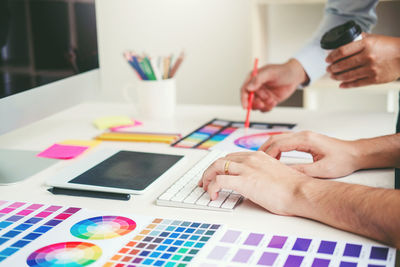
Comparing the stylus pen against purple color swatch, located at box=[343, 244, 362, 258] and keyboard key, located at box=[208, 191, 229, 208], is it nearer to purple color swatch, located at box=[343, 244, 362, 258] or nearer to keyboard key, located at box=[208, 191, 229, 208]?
keyboard key, located at box=[208, 191, 229, 208]

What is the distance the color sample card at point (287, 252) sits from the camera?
2.41 feet

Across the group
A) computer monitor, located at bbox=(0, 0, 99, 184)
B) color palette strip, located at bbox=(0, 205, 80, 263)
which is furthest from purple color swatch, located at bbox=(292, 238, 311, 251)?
computer monitor, located at bbox=(0, 0, 99, 184)

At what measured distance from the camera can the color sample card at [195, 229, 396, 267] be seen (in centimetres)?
74

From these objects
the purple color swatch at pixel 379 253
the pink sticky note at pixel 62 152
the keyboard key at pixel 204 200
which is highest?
the pink sticky note at pixel 62 152

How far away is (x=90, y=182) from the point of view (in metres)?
1.03

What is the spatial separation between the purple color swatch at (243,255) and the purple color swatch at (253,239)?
0.02 m

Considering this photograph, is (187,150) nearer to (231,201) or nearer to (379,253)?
(231,201)

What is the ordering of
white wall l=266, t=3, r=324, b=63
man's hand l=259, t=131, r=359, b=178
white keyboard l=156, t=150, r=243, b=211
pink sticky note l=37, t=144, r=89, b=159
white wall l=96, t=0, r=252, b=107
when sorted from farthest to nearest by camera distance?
white wall l=96, t=0, r=252, b=107 < white wall l=266, t=3, r=324, b=63 < pink sticky note l=37, t=144, r=89, b=159 < man's hand l=259, t=131, r=359, b=178 < white keyboard l=156, t=150, r=243, b=211

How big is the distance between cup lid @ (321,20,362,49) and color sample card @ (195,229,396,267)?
71cm

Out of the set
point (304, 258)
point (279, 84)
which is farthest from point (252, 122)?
point (304, 258)

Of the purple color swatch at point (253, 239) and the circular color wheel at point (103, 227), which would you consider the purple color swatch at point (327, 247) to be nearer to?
the purple color swatch at point (253, 239)

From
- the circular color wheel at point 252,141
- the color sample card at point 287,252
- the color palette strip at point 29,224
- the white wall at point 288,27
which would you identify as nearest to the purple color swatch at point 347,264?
the color sample card at point 287,252

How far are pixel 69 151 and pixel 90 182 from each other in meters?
0.27

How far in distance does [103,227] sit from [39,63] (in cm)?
54
